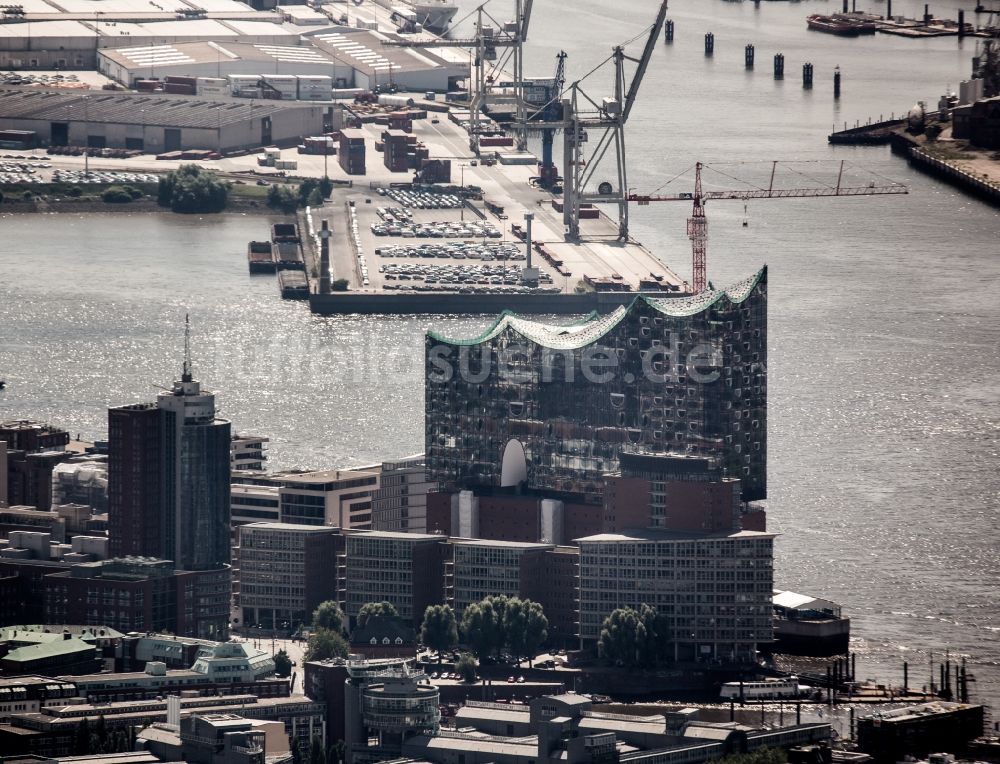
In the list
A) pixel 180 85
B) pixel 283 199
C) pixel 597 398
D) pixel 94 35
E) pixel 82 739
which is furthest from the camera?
pixel 94 35

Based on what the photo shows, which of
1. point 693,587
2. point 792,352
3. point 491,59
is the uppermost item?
point 491,59

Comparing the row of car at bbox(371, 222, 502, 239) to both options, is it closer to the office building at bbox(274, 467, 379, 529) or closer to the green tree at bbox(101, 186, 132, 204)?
the green tree at bbox(101, 186, 132, 204)

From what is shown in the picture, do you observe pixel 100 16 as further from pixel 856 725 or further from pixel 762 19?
pixel 856 725

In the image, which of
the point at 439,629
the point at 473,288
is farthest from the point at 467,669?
the point at 473,288

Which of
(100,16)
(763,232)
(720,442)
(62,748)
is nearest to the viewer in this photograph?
(62,748)

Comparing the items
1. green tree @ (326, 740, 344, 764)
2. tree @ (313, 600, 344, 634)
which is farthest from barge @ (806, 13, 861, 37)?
green tree @ (326, 740, 344, 764)

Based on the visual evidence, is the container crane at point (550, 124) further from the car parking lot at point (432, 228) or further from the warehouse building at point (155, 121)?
the warehouse building at point (155, 121)

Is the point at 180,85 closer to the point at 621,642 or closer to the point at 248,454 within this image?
the point at 248,454

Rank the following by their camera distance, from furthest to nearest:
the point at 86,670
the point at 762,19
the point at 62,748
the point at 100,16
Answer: the point at 762,19 → the point at 100,16 → the point at 86,670 → the point at 62,748

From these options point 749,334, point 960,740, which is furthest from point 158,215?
point 960,740
